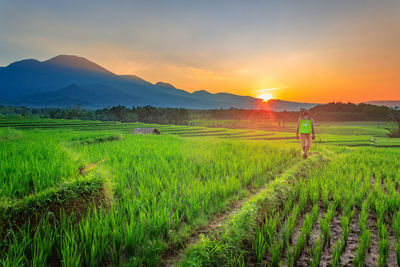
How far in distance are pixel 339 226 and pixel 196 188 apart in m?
2.55

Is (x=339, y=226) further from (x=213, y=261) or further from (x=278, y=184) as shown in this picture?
(x=213, y=261)

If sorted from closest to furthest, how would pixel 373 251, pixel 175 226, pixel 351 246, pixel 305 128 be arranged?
pixel 373 251 → pixel 351 246 → pixel 175 226 → pixel 305 128

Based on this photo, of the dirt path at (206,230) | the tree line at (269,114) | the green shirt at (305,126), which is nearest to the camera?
the dirt path at (206,230)

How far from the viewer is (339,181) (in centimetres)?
505

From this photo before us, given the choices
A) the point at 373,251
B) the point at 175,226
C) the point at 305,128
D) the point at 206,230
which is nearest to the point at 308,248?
the point at 373,251

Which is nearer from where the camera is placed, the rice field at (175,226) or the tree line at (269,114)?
the rice field at (175,226)

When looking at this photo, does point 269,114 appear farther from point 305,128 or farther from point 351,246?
point 351,246

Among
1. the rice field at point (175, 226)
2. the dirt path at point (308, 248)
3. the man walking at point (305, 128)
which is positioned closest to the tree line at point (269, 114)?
the man walking at point (305, 128)

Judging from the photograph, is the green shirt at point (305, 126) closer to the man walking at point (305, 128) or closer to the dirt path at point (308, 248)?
the man walking at point (305, 128)

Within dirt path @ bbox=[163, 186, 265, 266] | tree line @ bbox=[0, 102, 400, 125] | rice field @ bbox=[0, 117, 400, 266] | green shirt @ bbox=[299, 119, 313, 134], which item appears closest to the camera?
rice field @ bbox=[0, 117, 400, 266]

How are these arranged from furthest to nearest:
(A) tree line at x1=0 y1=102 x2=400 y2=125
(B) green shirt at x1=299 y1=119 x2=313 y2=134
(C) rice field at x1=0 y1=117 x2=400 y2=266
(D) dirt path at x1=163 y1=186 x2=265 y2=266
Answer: (A) tree line at x1=0 y1=102 x2=400 y2=125 < (B) green shirt at x1=299 y1=119 x2=313 y2=134 < (D) dirt path at x1=163 y1=186 x2=265 y2=266 < (C) rice field at x1=0 y1=117 x2=400 y2=266

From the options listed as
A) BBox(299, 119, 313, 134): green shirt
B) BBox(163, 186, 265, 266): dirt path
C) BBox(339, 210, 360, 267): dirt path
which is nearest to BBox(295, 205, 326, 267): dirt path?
BBox(339, 210, 360, 267): dirt path

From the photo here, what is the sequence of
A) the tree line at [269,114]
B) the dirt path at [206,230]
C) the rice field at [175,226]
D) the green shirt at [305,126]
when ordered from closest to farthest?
the rice field at [175,226] → the dirt path at [206,230] → the green shirt at [305,126] → the tree line at [269,114]

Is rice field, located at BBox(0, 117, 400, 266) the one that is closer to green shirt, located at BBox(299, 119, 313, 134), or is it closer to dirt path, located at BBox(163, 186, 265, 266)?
dirt path, located at BBox(163, 186, 265, 266)
